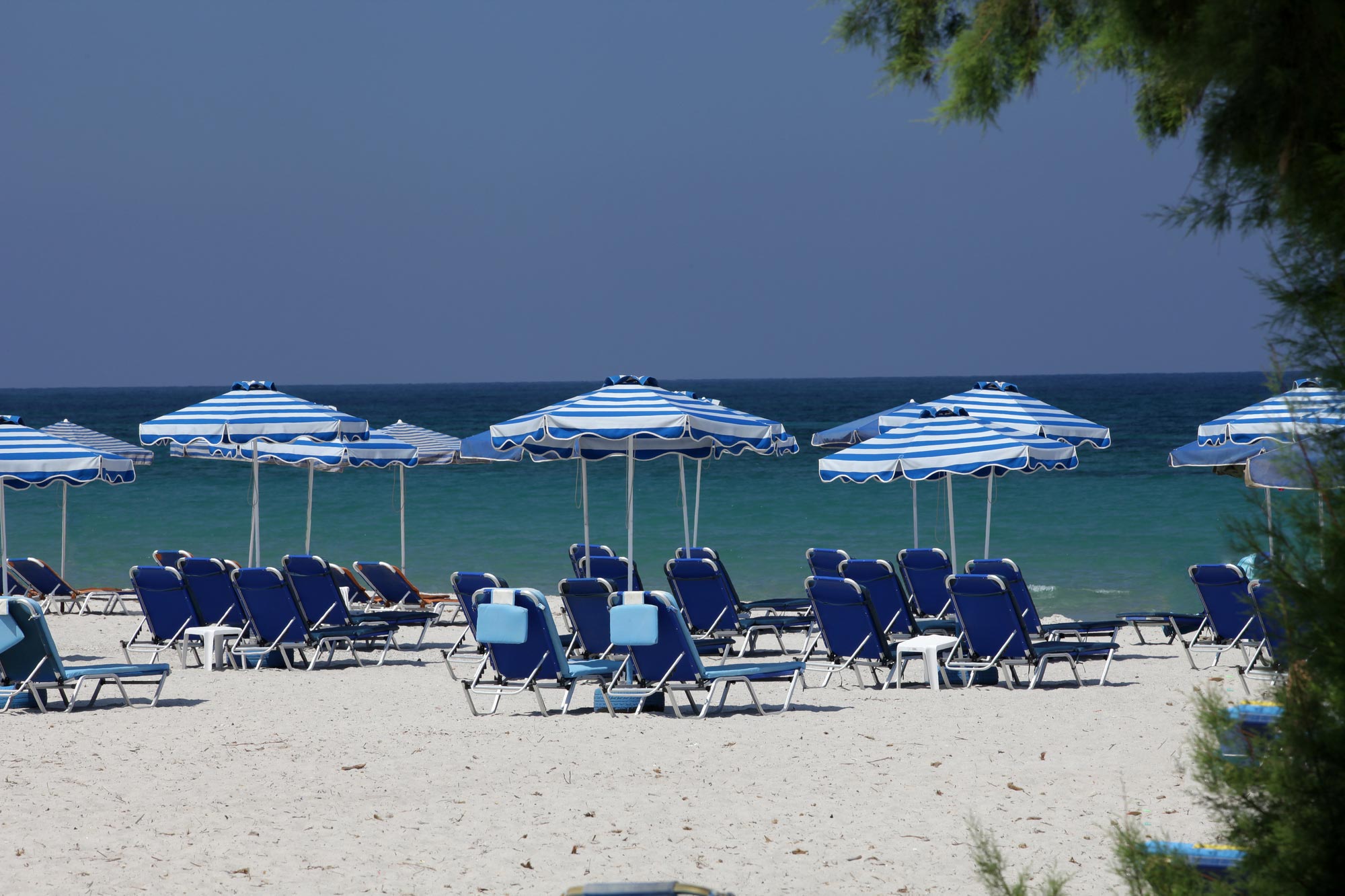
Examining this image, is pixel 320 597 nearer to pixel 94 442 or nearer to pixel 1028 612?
pixel 1028 612

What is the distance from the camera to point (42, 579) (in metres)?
14.1

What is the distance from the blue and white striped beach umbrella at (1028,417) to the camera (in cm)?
1143

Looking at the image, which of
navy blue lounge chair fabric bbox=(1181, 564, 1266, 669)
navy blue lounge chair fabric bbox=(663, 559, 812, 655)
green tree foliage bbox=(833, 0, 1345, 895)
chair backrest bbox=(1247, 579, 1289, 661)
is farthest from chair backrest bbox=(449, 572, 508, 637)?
chair backrest bbox=(1247, 579, 1289, 661)

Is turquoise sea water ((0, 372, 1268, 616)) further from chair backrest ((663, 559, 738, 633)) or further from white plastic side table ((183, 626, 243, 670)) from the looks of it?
white plastic side table ((183, 626, 243, 670))

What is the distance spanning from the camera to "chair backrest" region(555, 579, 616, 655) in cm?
826

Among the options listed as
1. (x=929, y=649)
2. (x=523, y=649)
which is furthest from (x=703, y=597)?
(x=523, y=649)

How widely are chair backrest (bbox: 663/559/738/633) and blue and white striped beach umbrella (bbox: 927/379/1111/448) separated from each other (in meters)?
2.45

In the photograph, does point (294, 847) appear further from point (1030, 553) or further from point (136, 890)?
point (1030, 553)

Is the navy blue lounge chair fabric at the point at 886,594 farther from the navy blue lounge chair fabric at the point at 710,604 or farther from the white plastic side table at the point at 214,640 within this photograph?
the white plastic side table at the point at 214,640

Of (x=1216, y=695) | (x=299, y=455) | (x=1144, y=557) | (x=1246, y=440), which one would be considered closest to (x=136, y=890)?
(x=1216, y=695)

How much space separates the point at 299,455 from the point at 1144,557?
14.4 m

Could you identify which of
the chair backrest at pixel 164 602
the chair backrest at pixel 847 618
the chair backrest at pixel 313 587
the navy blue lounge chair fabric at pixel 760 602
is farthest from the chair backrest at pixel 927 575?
the chair backrest at pixel 164 602

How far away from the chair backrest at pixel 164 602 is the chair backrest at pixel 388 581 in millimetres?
2628

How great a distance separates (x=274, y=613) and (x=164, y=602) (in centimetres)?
76
